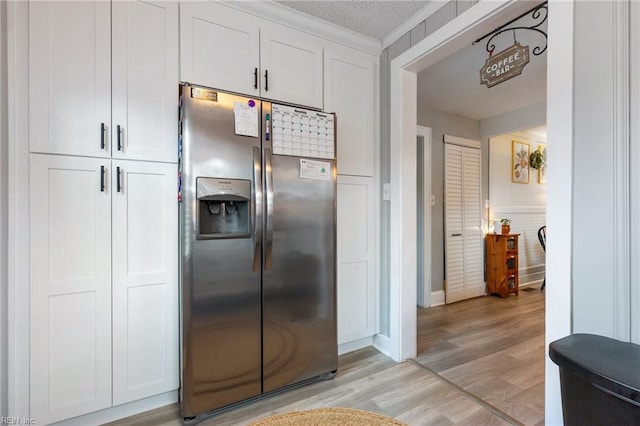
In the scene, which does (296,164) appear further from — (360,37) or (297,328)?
(360,37)

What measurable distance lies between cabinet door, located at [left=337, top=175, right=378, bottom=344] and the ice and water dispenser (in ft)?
2.64

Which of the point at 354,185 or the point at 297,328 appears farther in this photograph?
the point at 354,185

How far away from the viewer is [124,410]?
1.62m

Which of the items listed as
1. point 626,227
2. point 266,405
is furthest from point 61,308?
point 626,227

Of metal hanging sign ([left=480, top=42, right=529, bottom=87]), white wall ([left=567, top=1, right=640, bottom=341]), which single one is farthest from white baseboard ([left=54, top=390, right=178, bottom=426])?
metal hanging sign ([left=480, top=42, right=529, bottom=87])

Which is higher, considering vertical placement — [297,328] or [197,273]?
[197,273]

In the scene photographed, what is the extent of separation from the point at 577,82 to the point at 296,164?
1.43m

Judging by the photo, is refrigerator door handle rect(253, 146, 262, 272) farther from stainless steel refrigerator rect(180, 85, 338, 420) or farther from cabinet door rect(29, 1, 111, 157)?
cabinet door rect(29, 1, 111, 157)

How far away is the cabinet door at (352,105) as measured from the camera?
2.21 metres

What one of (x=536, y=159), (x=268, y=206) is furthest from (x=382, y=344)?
(x=536, y=159)

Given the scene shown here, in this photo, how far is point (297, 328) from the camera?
72.4 inches

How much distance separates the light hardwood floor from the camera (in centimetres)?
163

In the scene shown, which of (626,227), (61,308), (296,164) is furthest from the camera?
(296,164)

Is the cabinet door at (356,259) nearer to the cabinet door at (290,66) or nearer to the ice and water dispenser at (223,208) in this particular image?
the cabinet door at (290,66)
